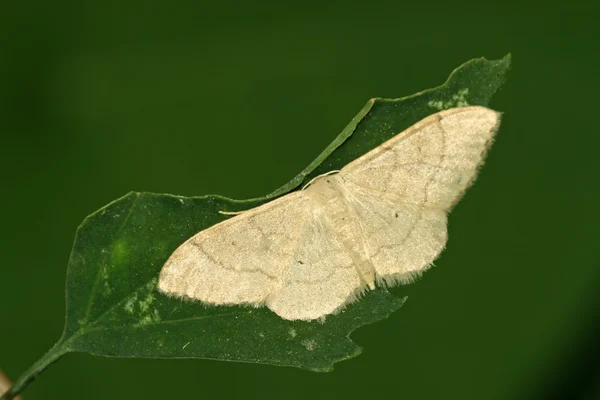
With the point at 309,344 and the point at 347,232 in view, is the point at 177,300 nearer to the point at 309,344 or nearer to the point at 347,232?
the point at 309,344

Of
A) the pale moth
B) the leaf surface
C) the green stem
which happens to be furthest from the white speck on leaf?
the green stem

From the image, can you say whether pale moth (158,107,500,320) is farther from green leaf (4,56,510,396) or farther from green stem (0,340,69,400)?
green stem (0,340,69,400)

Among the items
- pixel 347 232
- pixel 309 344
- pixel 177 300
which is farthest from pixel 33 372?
pixel 347 232

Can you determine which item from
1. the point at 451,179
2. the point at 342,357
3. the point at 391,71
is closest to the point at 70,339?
the point at 342,357

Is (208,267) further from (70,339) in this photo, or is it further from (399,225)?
(399,225)

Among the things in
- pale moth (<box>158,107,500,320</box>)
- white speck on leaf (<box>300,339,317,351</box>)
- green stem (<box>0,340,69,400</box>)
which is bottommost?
white speck on leaf (<box>300,339,317,351</box>)

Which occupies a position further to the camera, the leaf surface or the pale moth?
the pale moth

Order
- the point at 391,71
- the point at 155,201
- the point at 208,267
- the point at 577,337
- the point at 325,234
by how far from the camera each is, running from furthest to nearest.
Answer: the point at 391,71 < the point at 577,337 < the point at 325,234 < the point at 208,267 < the point at 155,201
